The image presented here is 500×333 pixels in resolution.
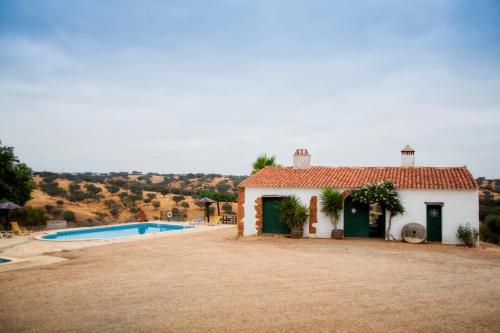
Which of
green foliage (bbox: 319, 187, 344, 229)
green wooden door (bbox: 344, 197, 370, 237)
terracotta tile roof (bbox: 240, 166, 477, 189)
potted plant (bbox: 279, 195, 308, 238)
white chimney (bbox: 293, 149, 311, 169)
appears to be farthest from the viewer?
white chimney (bbox: 293, 149, 311, 169)

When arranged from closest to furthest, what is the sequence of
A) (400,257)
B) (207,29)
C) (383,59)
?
(400,257)
(383,59)
(207,29)

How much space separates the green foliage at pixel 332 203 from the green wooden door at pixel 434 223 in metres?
4.27

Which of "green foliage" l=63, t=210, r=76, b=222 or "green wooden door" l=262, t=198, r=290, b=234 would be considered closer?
"green wooden door" l=262, t=198, r=290, b=234

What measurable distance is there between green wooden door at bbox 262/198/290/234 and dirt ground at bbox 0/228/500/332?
223 inches

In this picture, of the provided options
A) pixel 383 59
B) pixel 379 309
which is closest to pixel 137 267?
pixel 379 309

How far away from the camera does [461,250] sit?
1669 centimetres

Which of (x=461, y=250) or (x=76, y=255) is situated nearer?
(x=76, y=255)

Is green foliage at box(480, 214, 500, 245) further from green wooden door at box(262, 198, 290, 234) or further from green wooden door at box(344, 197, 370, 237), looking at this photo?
green wooden door at box(262, 198, 290, 234)

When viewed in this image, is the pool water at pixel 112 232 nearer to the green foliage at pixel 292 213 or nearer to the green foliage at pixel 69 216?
the green foliage at pixel 69 216


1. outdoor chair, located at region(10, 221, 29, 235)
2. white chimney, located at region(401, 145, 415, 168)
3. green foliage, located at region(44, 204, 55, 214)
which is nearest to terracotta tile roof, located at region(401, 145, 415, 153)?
white chimney, located at region(401, 145, 415, 168)

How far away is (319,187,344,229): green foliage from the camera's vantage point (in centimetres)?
1962

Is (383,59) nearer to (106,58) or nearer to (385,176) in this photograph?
(385,176)

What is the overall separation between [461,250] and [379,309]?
11.0 m

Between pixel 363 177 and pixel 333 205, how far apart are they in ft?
→ 9.49
